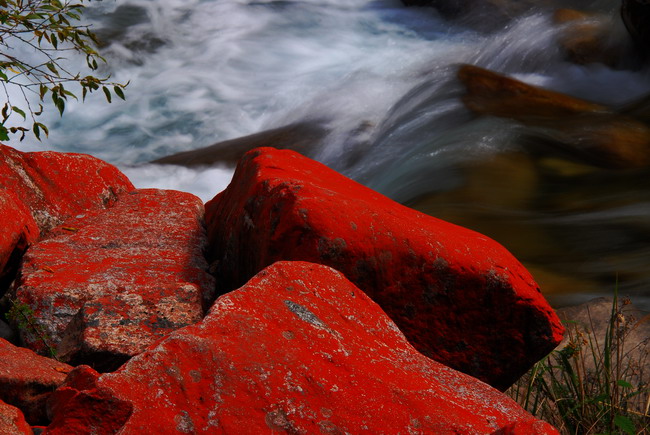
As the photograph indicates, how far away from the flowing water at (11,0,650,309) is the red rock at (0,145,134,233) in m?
3.15

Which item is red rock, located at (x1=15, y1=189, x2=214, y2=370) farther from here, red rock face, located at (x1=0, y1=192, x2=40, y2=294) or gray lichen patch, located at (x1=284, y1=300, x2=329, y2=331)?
gray lichen patch, located at (x1=284, y1=300, x2=329, y2=331)

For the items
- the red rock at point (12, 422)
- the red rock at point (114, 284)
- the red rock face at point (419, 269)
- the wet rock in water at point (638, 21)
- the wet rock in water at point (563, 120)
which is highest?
the wet rock in water at point (638, 21)

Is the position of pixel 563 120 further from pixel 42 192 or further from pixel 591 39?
→ pixel 42 192

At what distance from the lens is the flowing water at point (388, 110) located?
703cm

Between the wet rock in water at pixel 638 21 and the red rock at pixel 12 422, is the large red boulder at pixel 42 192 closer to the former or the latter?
the red rock at pixel 12 422

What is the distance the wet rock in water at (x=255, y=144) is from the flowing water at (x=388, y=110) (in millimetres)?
153

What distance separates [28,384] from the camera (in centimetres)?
276

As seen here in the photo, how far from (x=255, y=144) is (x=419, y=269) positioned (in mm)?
7851

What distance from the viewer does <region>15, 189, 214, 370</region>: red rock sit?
319cm

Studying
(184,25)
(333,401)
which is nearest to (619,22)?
(184,25)

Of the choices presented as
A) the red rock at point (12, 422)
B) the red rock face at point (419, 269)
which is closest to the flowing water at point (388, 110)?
the red rock face at point (419, 269)

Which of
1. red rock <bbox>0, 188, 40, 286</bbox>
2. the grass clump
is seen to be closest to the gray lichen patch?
the grass clump

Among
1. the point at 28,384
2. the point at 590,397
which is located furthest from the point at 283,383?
the point at 590,397

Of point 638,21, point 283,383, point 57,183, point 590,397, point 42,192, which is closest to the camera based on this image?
point 283,383
